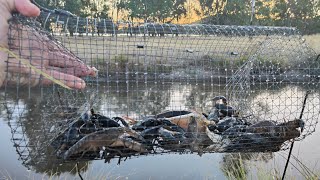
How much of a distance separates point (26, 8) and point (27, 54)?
0.37m

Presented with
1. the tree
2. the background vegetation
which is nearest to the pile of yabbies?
the background vegetation

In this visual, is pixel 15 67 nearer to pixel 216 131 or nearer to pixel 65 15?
pixel 65 15

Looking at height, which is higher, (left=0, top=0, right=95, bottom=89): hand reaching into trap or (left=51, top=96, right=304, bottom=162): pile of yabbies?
(left=0, top=0, right=95, bottom=89): hand reaching into trap

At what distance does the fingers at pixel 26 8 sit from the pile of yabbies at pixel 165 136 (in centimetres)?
102

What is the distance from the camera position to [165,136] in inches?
129

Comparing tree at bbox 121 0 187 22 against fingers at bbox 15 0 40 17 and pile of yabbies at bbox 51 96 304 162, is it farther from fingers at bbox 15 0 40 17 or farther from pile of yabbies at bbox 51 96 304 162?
fingers at bbox 15 0 40 17

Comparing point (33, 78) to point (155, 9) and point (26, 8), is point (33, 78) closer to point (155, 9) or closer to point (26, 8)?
point (26, 8)

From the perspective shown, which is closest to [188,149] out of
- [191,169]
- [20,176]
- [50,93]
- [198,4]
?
[50,93]

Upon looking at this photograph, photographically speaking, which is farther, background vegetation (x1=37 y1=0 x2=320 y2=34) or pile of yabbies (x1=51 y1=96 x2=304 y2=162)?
background vegetation (x1=37 y1=0 x2=320 y2=34)

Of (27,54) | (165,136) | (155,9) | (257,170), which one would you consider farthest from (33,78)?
(155,9)

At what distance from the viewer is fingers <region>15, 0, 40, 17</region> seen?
2549 mm

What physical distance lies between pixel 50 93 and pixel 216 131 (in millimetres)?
1687

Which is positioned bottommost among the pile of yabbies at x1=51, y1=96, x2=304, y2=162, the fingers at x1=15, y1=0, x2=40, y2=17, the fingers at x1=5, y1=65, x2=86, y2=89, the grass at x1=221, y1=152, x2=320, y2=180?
the grass at x1=221, y1=152, x2=320, y2=180

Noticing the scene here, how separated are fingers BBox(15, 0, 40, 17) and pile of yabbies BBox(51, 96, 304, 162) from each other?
1015mm
